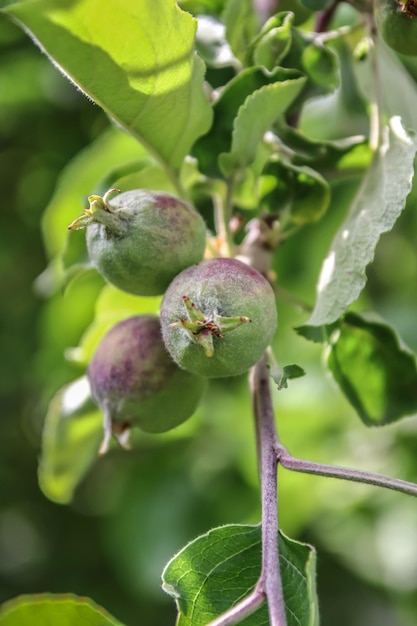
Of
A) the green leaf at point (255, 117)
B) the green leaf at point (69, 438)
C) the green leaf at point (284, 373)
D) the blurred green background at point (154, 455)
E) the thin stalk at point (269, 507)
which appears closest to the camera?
the thin stalk at point (269, 507)

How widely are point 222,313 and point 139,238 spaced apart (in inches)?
6.9

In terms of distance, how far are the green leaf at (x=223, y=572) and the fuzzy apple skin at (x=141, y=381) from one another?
0.61 feet

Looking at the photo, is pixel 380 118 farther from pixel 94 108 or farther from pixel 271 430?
pixel 94 108

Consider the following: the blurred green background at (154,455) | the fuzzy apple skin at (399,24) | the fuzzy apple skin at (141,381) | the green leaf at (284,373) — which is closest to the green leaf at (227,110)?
the fuzzy apple skin at (399,24)

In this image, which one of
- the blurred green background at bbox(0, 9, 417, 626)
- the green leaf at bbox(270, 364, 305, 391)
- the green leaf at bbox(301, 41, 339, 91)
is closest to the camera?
the green leaf at bbox(270, 364, 305, 391)

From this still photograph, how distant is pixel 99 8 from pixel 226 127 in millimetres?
337

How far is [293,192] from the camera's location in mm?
1405

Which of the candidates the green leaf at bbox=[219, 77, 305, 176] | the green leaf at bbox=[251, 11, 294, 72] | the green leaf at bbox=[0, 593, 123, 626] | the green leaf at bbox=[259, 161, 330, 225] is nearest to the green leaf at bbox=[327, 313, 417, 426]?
the green leaf at bbox=[259, 161, 330, 225]

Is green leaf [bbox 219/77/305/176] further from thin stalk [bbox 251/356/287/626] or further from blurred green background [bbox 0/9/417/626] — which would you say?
blurred green background [bbox 0/9/417/626]

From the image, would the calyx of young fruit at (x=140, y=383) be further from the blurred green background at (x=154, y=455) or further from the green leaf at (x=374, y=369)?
the blurred green background at (x=154, y=455)

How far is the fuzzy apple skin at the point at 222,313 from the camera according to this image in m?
1.02

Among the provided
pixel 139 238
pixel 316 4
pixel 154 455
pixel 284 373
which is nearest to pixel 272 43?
pixel 316 4

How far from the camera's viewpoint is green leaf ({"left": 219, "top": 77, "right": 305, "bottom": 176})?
1.21 metres

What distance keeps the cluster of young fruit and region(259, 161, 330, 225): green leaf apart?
214 mm
